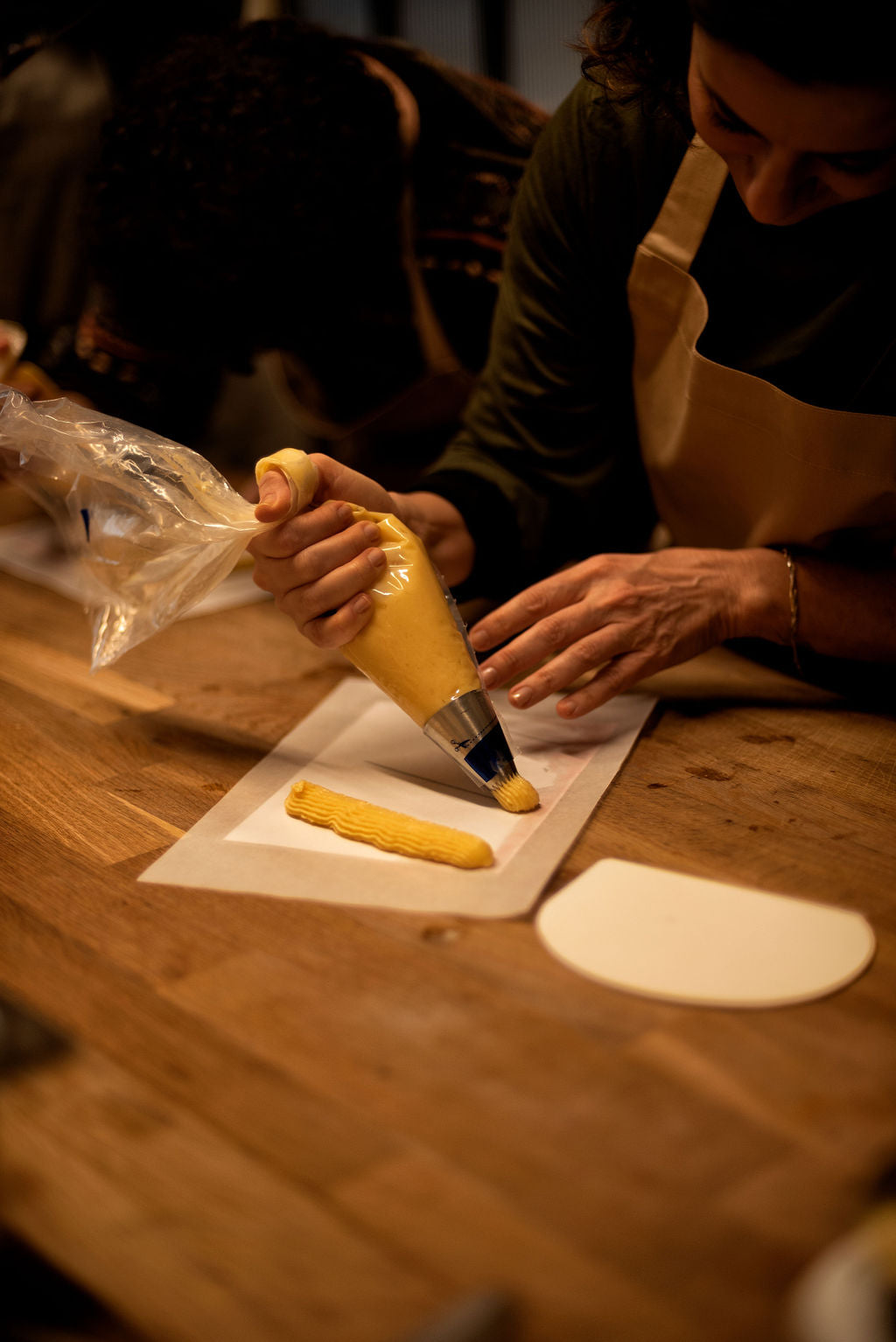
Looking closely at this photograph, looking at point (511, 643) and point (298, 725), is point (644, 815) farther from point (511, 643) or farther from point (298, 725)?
point (298, 725)

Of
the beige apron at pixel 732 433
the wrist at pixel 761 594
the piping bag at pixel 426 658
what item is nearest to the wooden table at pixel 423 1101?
the piping bag at pixel 426 658

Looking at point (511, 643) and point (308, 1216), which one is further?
point (511, 643)

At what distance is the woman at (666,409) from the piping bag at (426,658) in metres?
0.03

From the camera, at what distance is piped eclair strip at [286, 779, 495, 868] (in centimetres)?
89

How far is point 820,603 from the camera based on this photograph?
1173 mm

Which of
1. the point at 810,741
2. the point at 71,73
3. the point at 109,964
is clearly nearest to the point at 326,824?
the point at 109,964

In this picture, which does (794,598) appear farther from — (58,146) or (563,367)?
(58,146)

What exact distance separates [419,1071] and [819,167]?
76 centimetres

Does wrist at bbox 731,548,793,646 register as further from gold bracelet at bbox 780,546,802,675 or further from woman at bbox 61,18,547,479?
woman at bbox 61,18,547,479

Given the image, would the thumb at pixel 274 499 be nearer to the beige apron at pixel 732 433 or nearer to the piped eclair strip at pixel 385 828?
the piped eclair strip at pixel 385 828

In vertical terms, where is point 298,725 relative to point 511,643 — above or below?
below

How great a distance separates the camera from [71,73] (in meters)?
2.18

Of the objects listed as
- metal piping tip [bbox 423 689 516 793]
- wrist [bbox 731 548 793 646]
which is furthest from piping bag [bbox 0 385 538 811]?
wrist [bbox 731 548 793 646]

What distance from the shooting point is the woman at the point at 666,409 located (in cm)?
107
